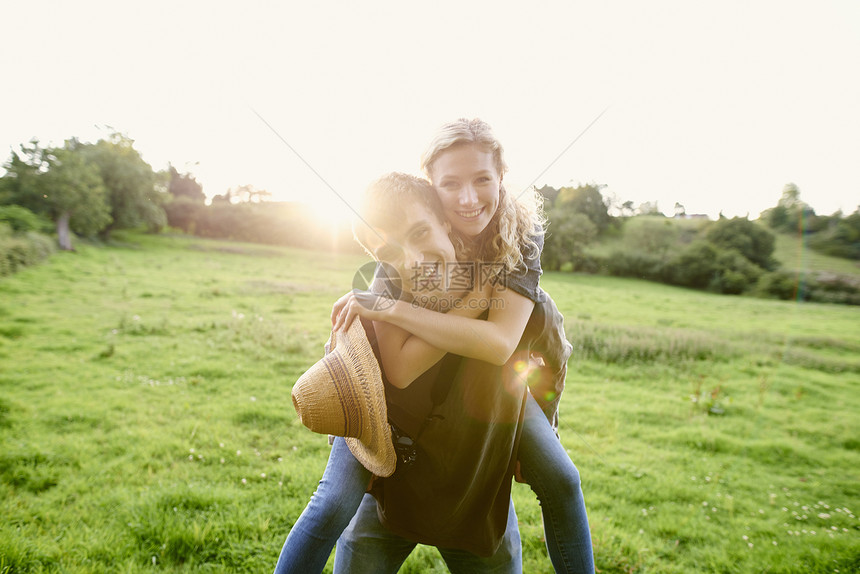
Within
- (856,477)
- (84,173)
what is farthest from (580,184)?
(84,173)

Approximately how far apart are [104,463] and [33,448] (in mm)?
777

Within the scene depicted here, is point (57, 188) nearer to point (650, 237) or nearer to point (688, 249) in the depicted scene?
point (650, 237)

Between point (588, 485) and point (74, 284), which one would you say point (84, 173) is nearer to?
point (74, 284)

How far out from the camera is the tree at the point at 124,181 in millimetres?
36031

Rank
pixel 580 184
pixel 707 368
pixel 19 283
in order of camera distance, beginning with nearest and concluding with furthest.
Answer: pixel 707 368
pixel 19 283
pixel 580 184

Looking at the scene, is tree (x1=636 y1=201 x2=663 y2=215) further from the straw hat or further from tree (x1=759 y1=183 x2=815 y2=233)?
the straw hat

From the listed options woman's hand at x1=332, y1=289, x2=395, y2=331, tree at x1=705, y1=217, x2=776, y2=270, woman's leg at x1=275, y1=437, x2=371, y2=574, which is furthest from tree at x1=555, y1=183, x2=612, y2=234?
woman's leg at x1=275, y1=437, x2=371, y2=574

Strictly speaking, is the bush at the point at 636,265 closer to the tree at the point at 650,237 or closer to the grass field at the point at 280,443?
the tree at the point at 650,237

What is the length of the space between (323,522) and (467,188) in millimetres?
1603

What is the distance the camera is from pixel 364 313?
177 cm

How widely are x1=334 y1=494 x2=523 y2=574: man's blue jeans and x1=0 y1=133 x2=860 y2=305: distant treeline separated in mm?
14445

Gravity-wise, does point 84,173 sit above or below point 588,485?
above

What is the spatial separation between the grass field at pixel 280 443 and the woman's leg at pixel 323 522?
1560 millimetres

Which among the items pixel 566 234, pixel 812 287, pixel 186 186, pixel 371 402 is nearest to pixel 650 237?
pixel 812 287
